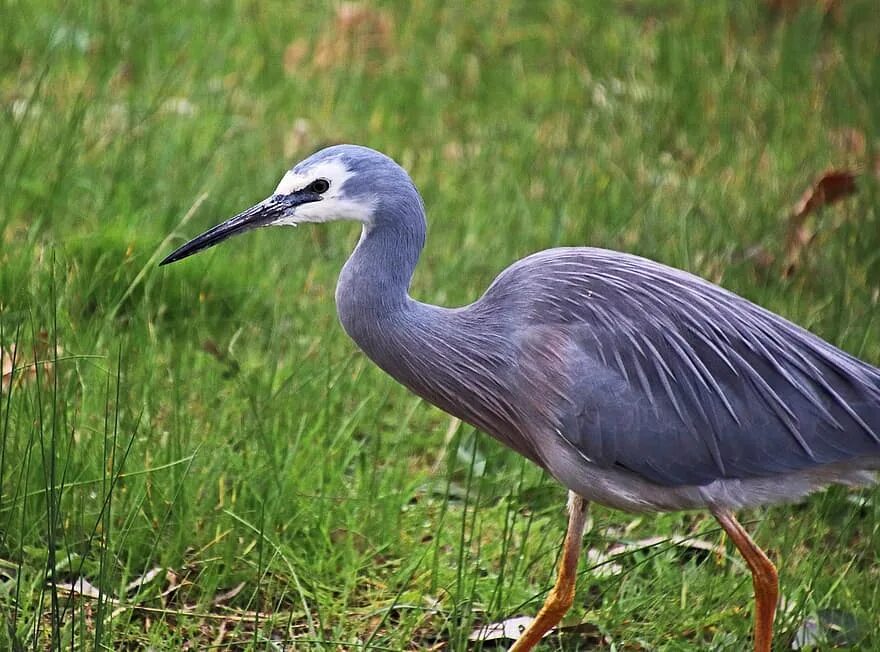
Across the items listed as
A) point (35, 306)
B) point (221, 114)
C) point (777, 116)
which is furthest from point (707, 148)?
point (35, 306)

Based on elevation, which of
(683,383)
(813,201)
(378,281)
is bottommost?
(813,201)

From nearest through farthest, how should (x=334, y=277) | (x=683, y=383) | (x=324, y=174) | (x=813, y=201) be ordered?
(x=324, y=174)
(x=683, y=383)
(x=334, y=277)
(x=813, y=201)

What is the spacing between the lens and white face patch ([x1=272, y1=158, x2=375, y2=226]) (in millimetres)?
3441

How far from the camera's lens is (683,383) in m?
3.57

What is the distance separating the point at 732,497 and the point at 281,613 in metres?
1.29

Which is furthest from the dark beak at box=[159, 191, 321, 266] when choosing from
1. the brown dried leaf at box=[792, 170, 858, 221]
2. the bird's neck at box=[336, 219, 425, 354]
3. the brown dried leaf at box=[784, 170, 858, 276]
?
the brown dried leaf at box=[792, 170, 858, 221]

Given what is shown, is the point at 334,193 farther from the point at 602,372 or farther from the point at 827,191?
the point at 827,191

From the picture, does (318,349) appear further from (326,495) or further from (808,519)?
(808,519)

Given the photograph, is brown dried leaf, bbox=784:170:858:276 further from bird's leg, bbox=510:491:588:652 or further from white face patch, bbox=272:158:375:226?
white face patch, bbox=272:158:375:226

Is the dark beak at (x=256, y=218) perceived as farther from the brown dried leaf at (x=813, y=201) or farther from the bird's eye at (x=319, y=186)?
the brown dried leaf at (x=813, y=201)

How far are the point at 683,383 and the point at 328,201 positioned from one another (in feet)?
3.50

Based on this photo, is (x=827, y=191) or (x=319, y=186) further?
(x=827, y=191)

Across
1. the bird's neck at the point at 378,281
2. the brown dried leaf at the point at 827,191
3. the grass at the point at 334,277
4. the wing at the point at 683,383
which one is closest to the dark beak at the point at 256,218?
the bird's neck at the point at 378,281

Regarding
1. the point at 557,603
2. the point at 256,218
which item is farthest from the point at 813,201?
the point at 256,218
